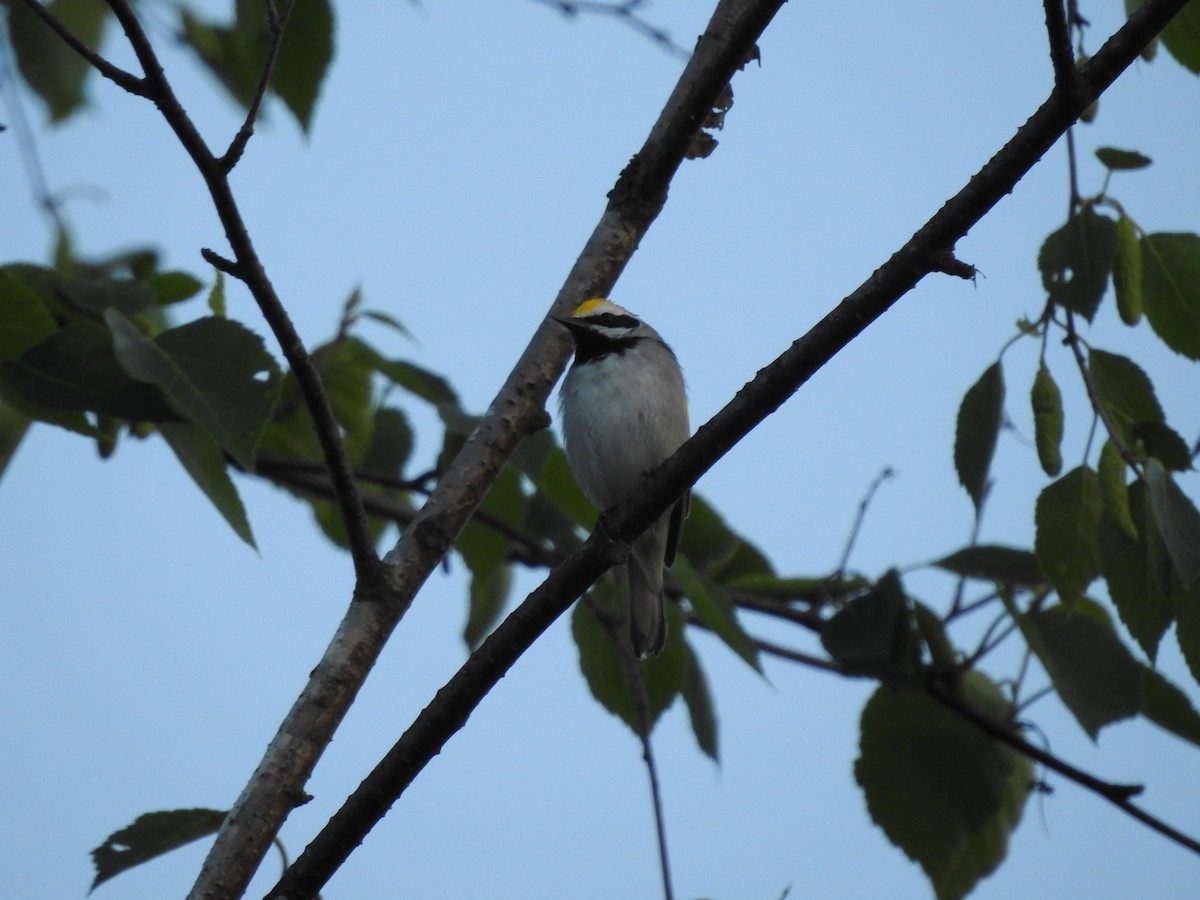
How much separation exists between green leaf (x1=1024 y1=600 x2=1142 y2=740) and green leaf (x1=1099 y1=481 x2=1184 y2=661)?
35 centimetres

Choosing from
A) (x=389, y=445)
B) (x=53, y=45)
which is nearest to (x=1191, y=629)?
(x=389, y=445)

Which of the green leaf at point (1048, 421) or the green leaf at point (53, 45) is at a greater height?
the green leaf at point (53, 45)

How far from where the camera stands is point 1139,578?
8.41 ft

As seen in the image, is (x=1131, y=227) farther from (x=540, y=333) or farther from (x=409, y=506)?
(x=409, y=506)

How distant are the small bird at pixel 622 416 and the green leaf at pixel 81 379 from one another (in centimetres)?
190

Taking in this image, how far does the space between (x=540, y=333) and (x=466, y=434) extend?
337 mm

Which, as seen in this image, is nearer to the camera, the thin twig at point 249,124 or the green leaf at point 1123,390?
the thin twig at point 249,124

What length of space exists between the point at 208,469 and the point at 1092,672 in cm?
200

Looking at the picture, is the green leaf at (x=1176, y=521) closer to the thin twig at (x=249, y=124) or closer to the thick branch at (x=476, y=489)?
the thick branch at (x=476, y=489)

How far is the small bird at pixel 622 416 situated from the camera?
179 inches

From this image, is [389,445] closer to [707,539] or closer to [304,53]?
[707,539]

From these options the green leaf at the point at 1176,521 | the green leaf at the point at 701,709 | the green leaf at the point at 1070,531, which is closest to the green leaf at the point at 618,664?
the green leaf at the point at 701,709

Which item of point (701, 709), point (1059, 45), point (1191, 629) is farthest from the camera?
point (701, 709)

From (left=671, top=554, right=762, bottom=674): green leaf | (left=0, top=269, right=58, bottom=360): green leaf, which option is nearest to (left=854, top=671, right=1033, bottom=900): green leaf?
(left=671, top=554, right=762, bottom=674): green leaf
